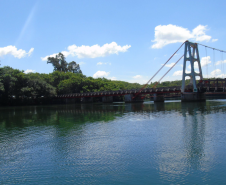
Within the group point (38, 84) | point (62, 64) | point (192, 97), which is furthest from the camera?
point (62, 64)

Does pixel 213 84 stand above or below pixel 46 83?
below

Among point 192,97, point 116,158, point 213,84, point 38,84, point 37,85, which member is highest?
point 38,84

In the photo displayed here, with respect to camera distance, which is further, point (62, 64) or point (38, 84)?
point (62, 64)

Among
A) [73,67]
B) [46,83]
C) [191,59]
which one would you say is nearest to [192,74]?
[191,59]

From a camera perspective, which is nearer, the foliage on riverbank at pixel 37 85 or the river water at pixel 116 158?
the river water at pixel 116 158

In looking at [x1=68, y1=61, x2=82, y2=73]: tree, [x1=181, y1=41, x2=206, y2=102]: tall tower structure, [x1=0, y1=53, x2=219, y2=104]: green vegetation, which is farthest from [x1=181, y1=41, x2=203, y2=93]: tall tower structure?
[x1=68, y1=61, x2=82, y2=73]: tree

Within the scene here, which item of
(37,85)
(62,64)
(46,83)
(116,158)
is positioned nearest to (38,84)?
(37,85)

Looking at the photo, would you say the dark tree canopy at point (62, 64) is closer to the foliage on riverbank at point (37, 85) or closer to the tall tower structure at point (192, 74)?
the foliage on riverbank at point (37, 85)

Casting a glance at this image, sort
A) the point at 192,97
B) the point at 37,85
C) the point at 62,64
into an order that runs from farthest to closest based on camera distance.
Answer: the point at 62,64 → the point at 37,85 → the point at 192,97

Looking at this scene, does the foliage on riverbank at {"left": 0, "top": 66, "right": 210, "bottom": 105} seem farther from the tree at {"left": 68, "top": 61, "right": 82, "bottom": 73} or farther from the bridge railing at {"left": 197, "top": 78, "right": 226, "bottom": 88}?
the bridge railing at {"left": 197, "top": 78, "right": 226, "bottom": 88}

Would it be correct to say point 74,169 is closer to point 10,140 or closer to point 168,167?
point 168,167

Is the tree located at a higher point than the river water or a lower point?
higher

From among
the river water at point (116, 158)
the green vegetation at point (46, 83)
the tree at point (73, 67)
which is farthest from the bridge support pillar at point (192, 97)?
the tree at point (73, 67)

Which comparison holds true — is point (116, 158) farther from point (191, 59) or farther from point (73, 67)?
point (73, 67)
